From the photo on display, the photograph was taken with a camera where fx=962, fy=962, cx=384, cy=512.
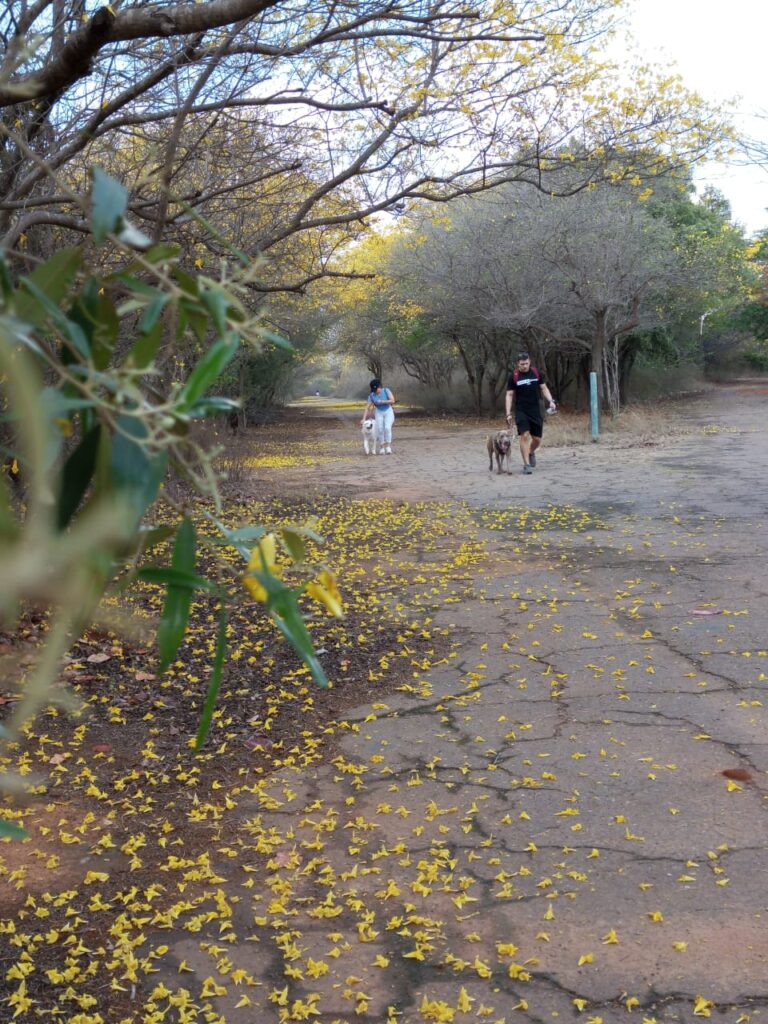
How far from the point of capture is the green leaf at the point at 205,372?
91 centimetres

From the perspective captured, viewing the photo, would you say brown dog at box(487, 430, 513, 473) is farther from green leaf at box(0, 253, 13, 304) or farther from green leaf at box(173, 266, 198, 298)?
green leaf at box(0, 253, 13, 304)

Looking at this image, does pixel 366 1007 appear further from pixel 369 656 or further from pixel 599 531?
pixel 599 531

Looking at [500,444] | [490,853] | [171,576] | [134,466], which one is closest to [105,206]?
[134,466]

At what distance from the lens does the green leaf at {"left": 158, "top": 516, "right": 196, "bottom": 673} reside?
3.67ft

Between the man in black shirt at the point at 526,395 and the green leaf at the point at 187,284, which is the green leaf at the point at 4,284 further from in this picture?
the man in black shirt at the point at 526,395

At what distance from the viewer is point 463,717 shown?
15.6 ft

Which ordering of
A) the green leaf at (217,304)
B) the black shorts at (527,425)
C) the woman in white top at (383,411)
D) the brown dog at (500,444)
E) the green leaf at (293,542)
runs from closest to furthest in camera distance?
the green leaf at (217,304)
the green leaf at (293,542)
the black shorts at (527,425)
the brown dog at (500,444)
the woman in white top at (383,411)

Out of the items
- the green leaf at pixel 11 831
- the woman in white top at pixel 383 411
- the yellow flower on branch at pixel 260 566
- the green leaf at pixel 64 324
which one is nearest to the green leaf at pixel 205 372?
the green leaf at pixel 64 324

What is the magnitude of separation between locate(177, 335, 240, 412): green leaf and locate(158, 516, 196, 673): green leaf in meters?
0.25

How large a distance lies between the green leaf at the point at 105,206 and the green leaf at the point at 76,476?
20 centimetres

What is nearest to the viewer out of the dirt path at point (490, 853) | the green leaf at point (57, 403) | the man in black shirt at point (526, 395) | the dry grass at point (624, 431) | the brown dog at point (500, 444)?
the green leaf at point (57, 403)

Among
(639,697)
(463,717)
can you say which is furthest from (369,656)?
(639,697)

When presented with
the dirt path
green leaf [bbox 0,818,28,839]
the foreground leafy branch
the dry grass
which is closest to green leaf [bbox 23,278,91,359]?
the foreground leafy branch

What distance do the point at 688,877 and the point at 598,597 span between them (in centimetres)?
382
